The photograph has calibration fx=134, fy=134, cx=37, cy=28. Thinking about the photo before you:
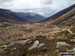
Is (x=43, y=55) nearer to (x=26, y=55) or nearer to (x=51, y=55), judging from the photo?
(x=51, y=55)

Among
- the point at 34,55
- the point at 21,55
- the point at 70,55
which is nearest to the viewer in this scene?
the point at 70,55

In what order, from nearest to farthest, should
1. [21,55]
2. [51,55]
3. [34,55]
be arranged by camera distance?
[51,55] < [34,55] < [21,55]

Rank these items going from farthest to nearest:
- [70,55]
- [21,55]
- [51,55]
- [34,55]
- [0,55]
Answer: [0,55] < [21,55] < [34,55] < [51,55] < [70,55]

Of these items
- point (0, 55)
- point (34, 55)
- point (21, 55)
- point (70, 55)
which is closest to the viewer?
point (70, 55)

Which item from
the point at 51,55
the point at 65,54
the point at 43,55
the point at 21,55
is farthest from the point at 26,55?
the point at 65,54

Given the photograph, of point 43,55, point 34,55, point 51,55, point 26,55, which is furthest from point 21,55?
point 51,55

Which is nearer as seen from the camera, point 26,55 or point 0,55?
point 26,55

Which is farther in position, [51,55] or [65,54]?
[51,55]

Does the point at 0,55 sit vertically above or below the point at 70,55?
below

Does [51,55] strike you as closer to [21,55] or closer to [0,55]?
[21,55]
